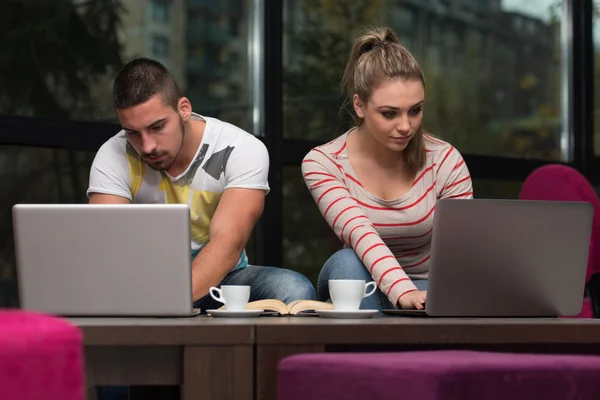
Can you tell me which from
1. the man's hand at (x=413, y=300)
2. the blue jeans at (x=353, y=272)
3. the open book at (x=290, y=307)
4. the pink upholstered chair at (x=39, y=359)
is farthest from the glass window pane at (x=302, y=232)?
the pink upholstered chair at (x=39, y=359)

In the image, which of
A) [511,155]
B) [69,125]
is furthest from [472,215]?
[511,155]

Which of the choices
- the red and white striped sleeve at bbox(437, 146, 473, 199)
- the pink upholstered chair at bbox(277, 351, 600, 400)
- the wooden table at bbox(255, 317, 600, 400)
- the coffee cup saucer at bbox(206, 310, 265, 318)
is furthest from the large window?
the pink upholstered chair at bbox(277, 351, 600, 400)

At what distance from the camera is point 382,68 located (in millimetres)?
2404

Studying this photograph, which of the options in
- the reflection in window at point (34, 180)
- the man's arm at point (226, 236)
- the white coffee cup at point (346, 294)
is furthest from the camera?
the reflection in window at point (34, 180)

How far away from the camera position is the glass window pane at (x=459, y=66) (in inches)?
139

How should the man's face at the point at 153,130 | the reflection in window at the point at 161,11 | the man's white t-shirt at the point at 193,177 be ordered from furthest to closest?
the reflection in window at the point at 161,11 → the man's white t-shirt at the point at 193,177 → the man's face at the point at 153,130

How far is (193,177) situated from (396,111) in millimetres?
554

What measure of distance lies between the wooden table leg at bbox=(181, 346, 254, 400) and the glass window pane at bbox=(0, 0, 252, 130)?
185cm

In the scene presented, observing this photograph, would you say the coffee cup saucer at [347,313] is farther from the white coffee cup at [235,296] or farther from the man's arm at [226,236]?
the man's arm at [226,236]

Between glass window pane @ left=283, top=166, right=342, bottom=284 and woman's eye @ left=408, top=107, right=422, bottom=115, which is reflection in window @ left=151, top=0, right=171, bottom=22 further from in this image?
woman's eye @ left=408, top=107, right=422, bottom=115

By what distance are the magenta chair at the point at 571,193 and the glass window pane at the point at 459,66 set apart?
31.0 inches

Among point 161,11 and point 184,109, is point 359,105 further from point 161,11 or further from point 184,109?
point 161,11

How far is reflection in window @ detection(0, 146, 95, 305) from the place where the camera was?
9.77 ft

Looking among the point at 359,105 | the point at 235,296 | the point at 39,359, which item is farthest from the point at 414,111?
the point at 39,359
